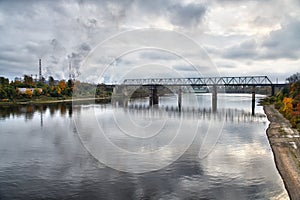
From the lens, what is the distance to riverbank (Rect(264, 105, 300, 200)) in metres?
10.8

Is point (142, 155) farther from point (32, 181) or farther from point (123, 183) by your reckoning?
point (32, 181)

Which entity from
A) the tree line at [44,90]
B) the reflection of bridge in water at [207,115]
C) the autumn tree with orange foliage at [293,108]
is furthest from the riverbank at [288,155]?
the tree line at [44,90]

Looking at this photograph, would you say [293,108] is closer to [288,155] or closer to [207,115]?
[207,115]

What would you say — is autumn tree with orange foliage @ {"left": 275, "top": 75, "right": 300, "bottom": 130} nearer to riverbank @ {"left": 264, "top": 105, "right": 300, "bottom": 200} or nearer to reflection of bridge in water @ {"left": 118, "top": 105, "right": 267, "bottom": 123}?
riverbank @ {"left": 264, "top": 105, "right": 300, "bottom": 200}

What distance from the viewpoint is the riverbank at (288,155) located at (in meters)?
10.8

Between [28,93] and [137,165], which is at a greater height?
[28,93]

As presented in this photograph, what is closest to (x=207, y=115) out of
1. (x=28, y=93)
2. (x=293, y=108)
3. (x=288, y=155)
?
(x=293, y=108)

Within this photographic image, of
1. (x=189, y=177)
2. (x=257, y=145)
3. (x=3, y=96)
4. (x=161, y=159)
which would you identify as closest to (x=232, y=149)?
(x=257, y=145)

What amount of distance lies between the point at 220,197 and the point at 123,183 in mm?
3499

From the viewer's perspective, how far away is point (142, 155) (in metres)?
15.0

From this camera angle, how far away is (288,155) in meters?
14.9

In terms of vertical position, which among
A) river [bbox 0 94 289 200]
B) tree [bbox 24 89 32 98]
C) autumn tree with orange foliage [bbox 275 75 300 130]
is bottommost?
river [bbox 0 94 289 200]

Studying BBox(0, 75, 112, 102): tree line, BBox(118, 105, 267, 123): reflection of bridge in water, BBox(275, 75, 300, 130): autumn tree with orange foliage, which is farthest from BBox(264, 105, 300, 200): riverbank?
BBox(0, 75, 112, 102): tree line

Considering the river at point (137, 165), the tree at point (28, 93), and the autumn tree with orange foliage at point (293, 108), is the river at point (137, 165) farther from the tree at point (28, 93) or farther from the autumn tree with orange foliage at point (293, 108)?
the tree at point (28, 93)
